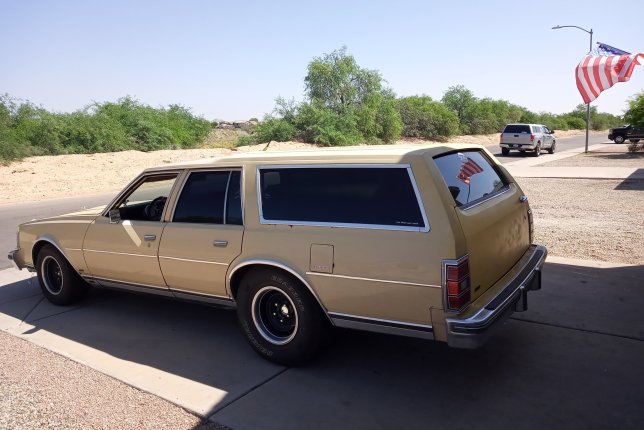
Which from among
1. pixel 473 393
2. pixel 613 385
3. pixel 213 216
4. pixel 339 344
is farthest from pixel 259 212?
pixel 613 385

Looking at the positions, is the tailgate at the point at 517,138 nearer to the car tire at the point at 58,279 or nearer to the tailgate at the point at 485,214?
the tailgate at the point at 485,214

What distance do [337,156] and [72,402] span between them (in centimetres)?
256

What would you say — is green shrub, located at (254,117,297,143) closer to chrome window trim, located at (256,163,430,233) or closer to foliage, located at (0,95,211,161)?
foliage, located at (0,95,211,161)

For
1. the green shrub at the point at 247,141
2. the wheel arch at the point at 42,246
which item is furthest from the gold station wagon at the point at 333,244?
the green shrub at the point at 247,141

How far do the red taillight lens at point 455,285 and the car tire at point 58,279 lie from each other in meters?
4.12

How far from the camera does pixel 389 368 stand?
157 inches

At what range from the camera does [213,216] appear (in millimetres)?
4387

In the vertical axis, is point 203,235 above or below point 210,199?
below

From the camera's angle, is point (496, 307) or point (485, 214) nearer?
point (496, 307)

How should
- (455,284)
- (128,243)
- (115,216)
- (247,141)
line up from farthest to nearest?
1. (247,141)
2. (115,216)
3. (128,243)
4. (455,284)

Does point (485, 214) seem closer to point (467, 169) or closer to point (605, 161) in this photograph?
point (467, 169)

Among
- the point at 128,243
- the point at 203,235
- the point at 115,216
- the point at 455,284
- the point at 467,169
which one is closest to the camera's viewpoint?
the point at 455,284

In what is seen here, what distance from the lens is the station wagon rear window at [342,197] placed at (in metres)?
3.50

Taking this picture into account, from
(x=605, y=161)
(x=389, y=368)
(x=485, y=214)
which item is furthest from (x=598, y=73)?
(x=389, y=368)
